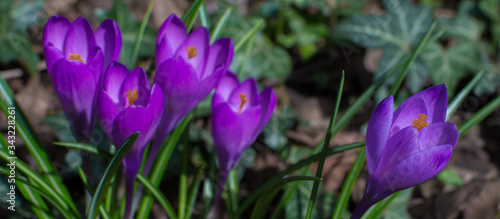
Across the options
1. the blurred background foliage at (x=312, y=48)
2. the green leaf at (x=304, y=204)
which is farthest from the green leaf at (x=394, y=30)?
the green leaf at (x=304, y=204)

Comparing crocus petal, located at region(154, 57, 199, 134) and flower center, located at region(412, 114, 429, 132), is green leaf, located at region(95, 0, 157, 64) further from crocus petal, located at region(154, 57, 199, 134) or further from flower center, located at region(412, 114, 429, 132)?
flower center, located at region(412, 114, 429, 132)

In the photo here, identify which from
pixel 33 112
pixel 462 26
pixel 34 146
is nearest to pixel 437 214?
pixel 462 26

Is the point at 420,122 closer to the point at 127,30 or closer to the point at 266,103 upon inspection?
the point at 266,103

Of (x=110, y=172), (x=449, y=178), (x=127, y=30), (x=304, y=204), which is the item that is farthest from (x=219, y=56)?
(x=449, y=178)

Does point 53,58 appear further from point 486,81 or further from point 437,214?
point 486,81

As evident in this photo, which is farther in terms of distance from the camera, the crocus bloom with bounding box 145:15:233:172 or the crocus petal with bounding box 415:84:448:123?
Result: the crocus bloom with bounding box 145:15:233:172

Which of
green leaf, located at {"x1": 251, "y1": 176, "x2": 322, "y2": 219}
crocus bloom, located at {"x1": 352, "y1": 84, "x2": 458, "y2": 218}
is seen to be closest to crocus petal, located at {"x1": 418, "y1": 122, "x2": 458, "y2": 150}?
crocus bloom, located at {"x1": 352, "y1": 84, "x2": 458, "y2": 218}

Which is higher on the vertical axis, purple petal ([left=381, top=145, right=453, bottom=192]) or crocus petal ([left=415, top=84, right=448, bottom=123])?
crocus petal ([left=415, top=84, right=448, bottom=123])
